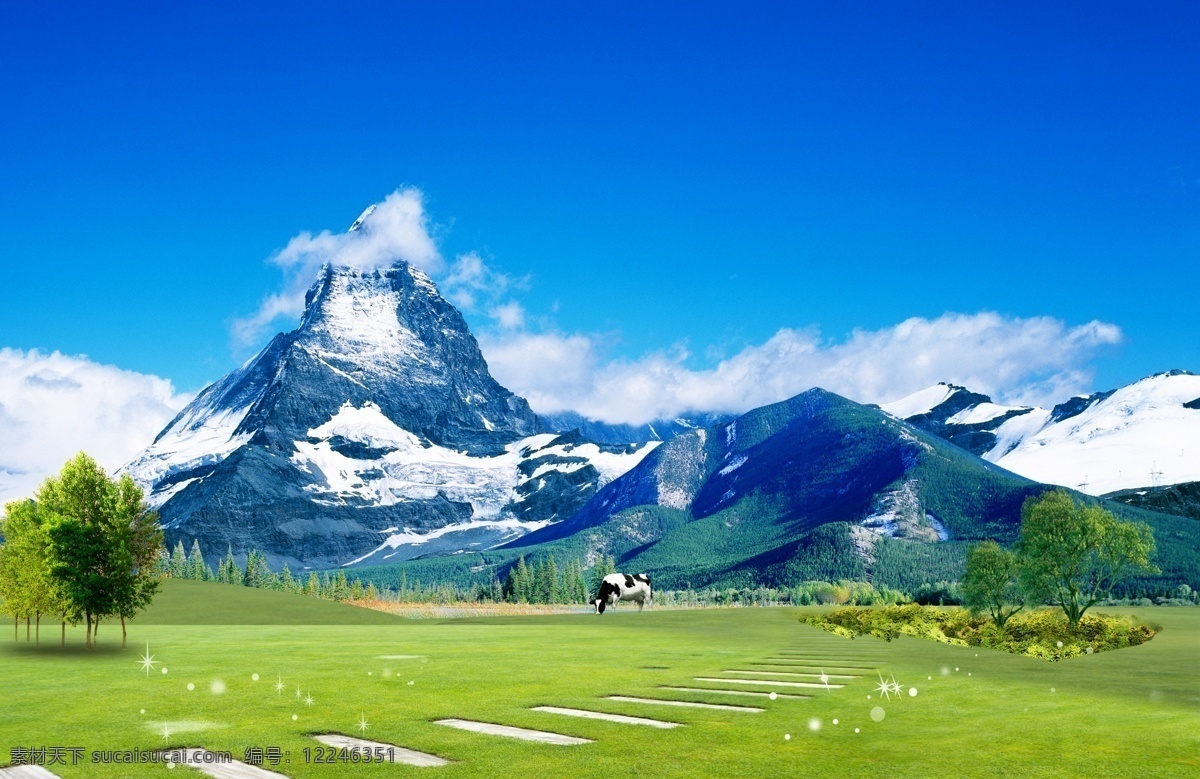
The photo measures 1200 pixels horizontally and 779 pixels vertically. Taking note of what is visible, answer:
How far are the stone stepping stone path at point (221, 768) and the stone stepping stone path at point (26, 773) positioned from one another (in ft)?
6.83

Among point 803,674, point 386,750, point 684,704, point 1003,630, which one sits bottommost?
point 1003,630

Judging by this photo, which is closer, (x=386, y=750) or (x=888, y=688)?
(x=386, y=750)

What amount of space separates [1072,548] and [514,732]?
49.3m

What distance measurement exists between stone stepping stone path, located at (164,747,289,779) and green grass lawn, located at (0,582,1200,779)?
444 mm

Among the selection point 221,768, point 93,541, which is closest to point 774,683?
point 221,768

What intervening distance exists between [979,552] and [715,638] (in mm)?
19360

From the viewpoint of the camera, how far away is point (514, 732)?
21.5 meters

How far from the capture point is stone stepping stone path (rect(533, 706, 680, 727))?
22625 mm

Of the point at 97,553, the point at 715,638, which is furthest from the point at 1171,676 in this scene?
the point at 97,553

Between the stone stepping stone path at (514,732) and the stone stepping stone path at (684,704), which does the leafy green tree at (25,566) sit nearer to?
the stone stepping stone path at (684,704)

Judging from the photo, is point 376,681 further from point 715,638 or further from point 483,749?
point 715,638

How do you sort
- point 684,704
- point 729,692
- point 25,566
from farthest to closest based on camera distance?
1. point 25,566
2. point 729,692
3. point 684,704

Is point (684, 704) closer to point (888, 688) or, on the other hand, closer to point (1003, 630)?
point (888, 688)

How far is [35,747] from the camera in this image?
19719 millimetres
